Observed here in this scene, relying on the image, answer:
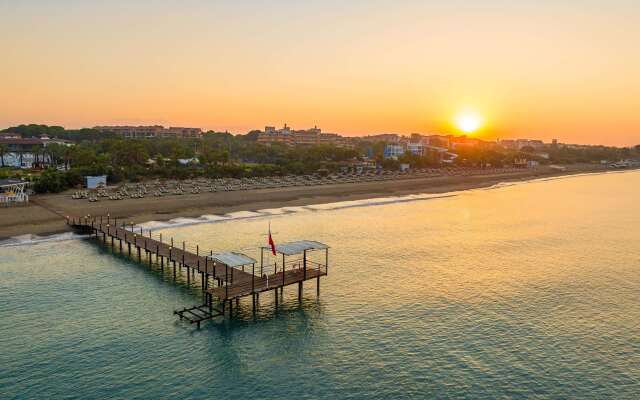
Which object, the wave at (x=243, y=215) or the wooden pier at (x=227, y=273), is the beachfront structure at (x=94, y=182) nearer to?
the wave at (x=243, y=215)

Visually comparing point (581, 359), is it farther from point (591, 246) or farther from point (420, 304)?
point (591, 246)

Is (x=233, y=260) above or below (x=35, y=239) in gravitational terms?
above

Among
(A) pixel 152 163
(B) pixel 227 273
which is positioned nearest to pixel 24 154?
(A) pixel 152 163

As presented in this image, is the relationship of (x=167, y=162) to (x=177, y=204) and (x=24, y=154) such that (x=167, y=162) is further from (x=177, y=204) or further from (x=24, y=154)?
(x=24, y=154)

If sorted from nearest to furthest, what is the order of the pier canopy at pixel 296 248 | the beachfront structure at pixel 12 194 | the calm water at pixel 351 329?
the calm water at pixel 351 329
the pier canopy at pixel 296 248
the beachfront structure at pixel 12 194

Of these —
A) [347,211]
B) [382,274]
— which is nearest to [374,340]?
[382,274]

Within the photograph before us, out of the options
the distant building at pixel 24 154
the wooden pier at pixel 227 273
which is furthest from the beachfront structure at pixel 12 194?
the distant building at pixel 24 154

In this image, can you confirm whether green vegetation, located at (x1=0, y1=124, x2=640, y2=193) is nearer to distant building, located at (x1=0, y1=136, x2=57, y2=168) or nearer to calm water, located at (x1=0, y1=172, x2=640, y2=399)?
Result: distant building, located at (x1=0, y1=136, x2=57, y2=168)
